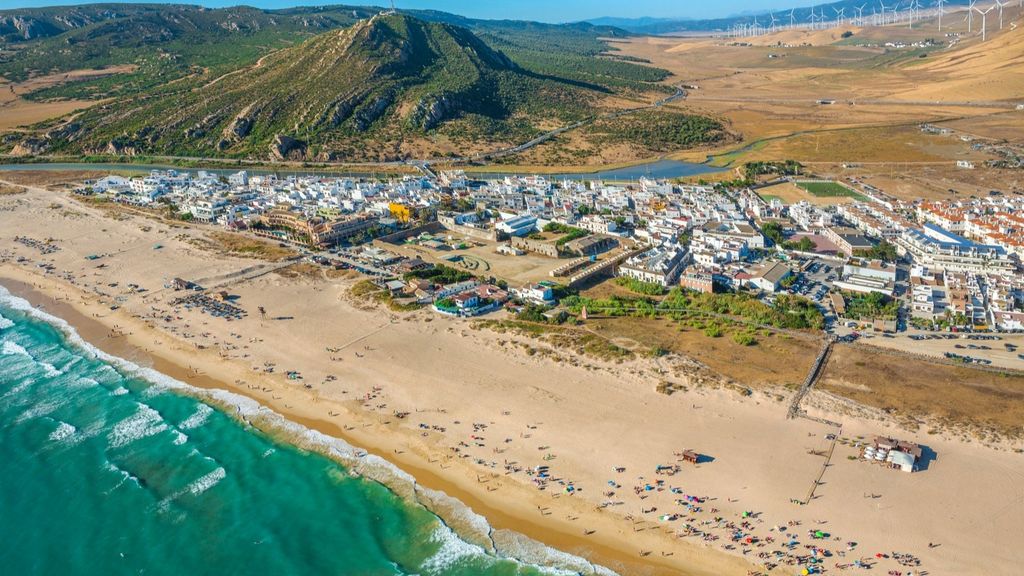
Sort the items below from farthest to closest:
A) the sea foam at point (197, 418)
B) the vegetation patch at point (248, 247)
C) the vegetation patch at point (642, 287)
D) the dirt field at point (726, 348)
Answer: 1. the vegetation patch at point (248, 247)
2. the vegetation patch at point (642, 287)
3. the dirt field at point (726, 348)
4. the sea foam at point (197, 418)

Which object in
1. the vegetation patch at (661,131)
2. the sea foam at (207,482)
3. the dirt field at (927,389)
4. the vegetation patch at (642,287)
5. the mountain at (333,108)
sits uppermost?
the mountain at (333,108)

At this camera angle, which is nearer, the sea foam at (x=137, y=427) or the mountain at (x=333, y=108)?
the sea foam at (x=137, y=427)

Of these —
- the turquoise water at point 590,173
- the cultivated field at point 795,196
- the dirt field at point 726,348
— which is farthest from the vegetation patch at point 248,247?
the cultivated field at point 795,196

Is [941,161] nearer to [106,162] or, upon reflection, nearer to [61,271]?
[61,271]

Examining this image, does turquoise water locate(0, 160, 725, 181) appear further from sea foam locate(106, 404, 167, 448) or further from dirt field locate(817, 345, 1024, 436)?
sea foam locate(106, 404, 167, 448)

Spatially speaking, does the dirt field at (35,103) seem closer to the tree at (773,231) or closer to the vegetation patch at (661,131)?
the vegetation patch at (661,131)

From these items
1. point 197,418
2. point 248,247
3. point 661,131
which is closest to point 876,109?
point 661,131

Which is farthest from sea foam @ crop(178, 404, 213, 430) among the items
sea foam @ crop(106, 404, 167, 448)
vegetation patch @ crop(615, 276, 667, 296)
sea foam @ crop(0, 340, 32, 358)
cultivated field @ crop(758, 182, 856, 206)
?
cultivated field @ crop(758, 182, 856, 206)
